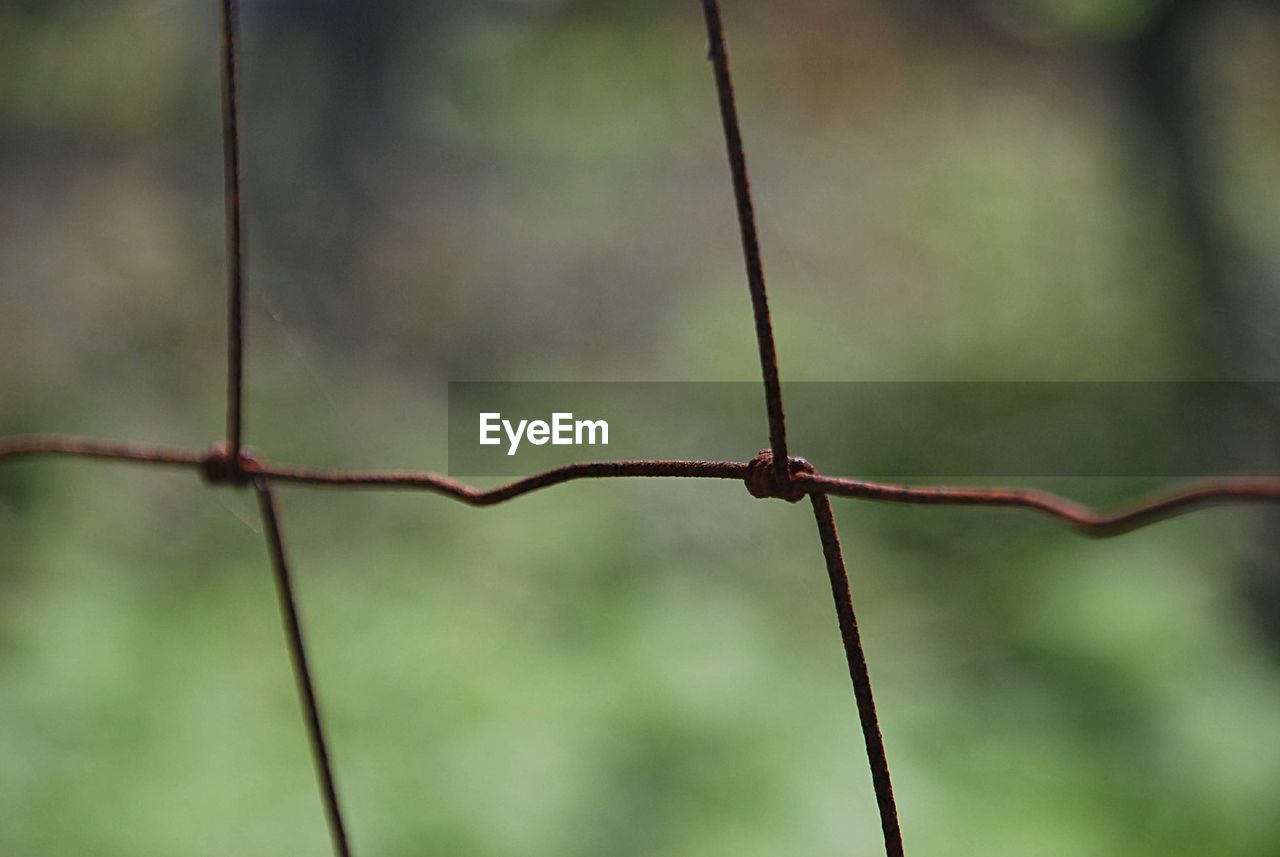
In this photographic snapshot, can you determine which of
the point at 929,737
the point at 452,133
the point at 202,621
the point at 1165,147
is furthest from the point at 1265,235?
the point at 202,621

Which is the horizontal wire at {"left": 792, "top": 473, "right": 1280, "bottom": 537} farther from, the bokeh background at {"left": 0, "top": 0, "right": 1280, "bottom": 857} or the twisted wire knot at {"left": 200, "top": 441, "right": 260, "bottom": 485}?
→ the bokeh background at {"left": 0, "top": 0, "right": 1280, "bottom": 857}

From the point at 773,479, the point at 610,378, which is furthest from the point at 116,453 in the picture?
the point at 610,378

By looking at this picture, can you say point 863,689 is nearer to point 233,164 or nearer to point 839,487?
point 839,487

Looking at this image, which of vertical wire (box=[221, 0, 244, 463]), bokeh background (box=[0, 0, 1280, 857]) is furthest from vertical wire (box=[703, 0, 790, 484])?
bokeh background (box=[0, 0, 1280, 857])

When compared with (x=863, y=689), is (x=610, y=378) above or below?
above

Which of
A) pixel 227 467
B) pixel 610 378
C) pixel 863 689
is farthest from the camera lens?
pixel 610 378
